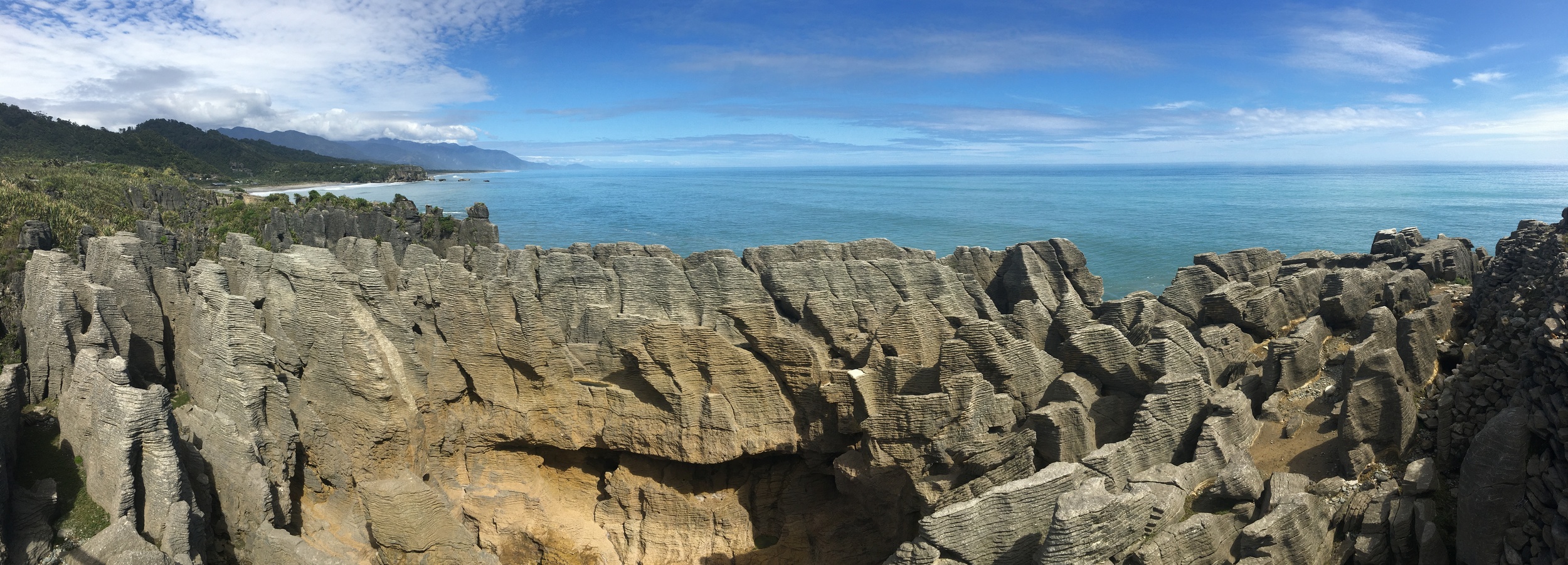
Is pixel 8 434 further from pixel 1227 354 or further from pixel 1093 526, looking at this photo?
pixel 1227 354

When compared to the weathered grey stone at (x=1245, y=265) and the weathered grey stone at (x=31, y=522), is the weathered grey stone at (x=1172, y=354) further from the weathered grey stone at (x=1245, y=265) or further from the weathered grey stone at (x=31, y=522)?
the weathered grey stone at (x=31, y=522)

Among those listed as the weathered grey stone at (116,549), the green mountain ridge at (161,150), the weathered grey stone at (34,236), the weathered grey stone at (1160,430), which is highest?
the green mountain ridge at (161,150)

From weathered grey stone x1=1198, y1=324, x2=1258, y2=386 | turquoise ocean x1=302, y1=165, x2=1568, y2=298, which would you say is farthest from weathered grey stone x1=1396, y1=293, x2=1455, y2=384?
turquoise ocean x1=302, y1=165, x2=1568, y2=298

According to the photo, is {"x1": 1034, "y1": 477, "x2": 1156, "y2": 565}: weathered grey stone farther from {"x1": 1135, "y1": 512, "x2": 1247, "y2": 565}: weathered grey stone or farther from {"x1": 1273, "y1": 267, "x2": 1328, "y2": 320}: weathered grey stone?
{"x1": 1273, "y1": 267, "x2": 1328, "y2": 320}: weathered grey stone

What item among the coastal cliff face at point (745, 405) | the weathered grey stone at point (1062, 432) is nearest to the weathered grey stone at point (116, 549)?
the coastal cliff face at point (745, 405)

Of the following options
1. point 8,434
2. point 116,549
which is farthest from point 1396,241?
point 8,434

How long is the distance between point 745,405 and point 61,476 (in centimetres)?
1172

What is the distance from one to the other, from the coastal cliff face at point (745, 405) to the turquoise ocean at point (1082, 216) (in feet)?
118

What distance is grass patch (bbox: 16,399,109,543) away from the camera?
1166 cm

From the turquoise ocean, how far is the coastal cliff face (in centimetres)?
3584

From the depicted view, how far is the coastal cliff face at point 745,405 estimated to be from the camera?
1059 cm

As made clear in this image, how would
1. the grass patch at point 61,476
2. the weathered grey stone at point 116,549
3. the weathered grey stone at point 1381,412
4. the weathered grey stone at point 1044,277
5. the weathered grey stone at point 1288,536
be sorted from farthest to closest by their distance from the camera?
1. the weathered grey stone at point 1044,277
2. the grass patch at point 61,476
3. the weathered grey stone at point 1381,412
4. the weathered grey stone at point 116,549
5. the weathered grey stone at point 1288,536

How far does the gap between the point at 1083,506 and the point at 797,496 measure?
30.8 ft

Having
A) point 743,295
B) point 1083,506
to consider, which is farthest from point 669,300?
point 1083,506
